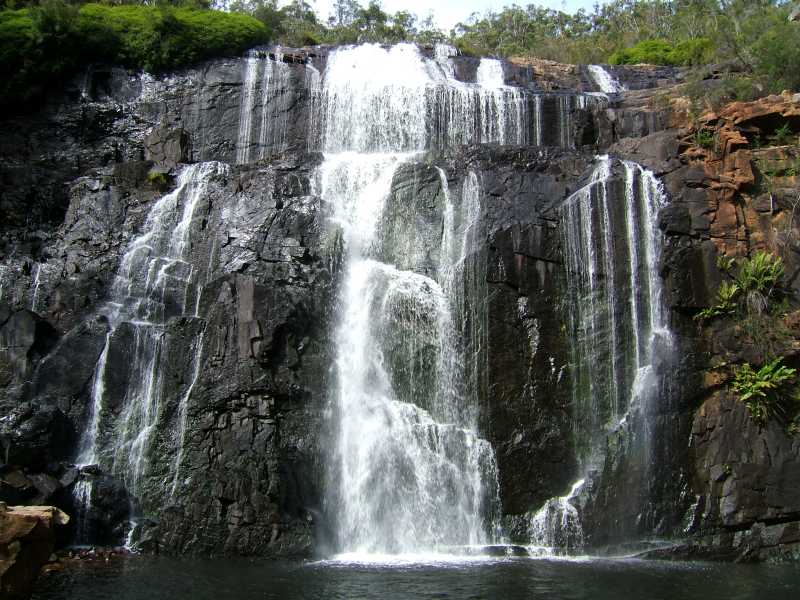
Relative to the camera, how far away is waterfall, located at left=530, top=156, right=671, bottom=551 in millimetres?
17516

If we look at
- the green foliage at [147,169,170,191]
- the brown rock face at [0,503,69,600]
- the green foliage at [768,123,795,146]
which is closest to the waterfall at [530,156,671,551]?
the green foliage at [768,123,795,146]

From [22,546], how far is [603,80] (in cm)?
2847

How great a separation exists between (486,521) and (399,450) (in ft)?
8.55

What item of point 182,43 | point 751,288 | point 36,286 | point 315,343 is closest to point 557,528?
point 315,343

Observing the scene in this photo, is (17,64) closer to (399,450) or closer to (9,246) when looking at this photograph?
A: (9,246)

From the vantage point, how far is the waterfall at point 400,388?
1647 centimetres

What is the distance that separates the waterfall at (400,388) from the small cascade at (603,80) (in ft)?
40.3

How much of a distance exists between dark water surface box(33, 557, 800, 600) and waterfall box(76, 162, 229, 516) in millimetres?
3174

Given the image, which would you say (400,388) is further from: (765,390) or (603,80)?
(603,80)

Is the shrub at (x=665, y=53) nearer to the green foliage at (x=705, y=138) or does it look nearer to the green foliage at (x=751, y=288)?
the green foliage at (x=705, y=138)

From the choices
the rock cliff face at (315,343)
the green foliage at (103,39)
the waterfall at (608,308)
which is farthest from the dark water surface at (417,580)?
the green foliage at (103,39)

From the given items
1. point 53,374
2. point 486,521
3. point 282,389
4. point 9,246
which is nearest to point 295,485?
point 282,389

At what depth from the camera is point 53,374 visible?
17.7 metres

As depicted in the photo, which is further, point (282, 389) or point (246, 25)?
point (246, 25)
